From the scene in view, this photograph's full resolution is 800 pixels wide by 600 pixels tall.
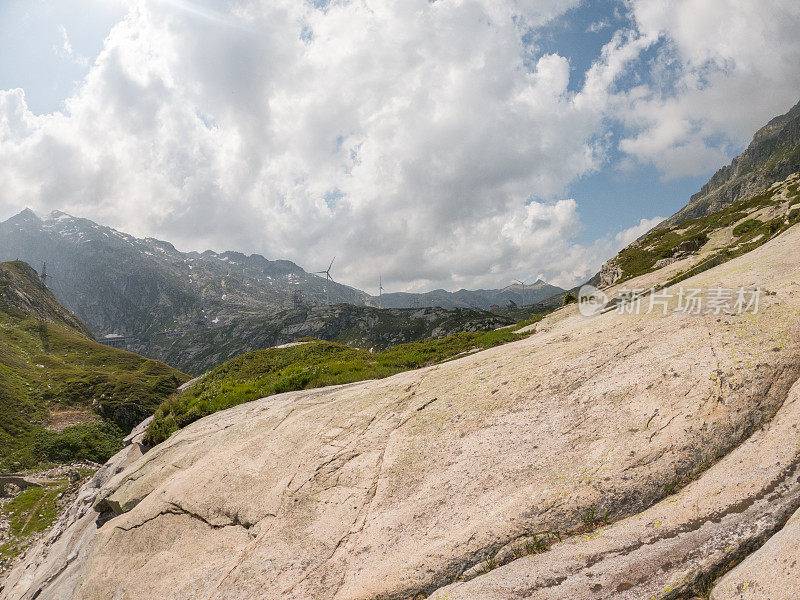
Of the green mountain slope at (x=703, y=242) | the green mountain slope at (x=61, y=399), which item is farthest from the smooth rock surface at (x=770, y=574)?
the green mountain slope at (x=61, y=399)

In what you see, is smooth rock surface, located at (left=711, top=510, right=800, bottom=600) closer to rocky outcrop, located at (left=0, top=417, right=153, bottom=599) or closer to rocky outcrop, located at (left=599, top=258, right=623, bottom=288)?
rocky outcrop, located at (left=0, top=417, right=153, bottom=599)

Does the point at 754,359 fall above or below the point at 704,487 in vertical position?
above

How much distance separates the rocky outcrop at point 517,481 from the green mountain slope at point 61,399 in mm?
66152

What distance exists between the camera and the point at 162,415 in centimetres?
2469

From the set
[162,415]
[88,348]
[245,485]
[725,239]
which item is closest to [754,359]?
[245,485]

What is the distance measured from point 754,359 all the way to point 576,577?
24.5 ft

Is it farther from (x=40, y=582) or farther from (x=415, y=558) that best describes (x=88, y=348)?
(x=415, y=558)

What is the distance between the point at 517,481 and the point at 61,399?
10969 centimetres

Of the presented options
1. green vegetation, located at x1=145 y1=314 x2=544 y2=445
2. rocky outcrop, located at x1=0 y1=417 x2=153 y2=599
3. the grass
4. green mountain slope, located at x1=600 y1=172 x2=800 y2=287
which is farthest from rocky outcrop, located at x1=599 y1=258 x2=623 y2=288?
the grass

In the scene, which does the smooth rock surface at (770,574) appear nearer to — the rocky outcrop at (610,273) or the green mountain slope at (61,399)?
the rocky outcrop at (610,273)

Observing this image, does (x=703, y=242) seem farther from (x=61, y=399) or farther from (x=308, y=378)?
(x=61, y=399)

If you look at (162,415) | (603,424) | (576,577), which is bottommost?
(576,577)

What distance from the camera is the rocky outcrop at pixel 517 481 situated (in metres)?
6.70

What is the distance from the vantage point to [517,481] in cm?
860
